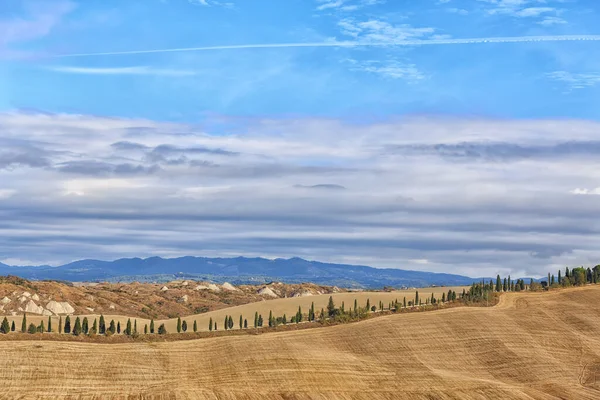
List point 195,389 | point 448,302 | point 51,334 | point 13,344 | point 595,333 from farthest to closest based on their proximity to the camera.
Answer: point 448,302, point 595,333, point 51,334, point 13,344, point 195,389

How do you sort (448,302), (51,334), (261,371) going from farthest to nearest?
1. (448,302)
2. (51,334)
3. (261,371)

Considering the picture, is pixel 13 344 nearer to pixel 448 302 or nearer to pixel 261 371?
pixel 261 371

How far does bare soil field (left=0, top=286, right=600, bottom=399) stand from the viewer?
118438 mm

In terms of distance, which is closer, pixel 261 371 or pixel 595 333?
pixel 261 371

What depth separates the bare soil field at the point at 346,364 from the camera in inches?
4663

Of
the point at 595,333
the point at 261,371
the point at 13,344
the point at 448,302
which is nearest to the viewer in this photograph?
the point at 261,371

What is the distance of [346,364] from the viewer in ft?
441

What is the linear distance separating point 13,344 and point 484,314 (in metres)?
97.0

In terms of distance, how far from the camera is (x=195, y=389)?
11819cm

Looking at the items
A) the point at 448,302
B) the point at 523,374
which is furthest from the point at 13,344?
the point at 448,302

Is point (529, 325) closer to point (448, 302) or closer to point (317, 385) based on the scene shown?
point (448, 302)

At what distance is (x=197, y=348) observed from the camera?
471 feet

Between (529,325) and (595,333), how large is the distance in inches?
538

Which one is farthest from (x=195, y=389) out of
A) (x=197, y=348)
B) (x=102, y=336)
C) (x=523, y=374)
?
(x=523, y=374)
